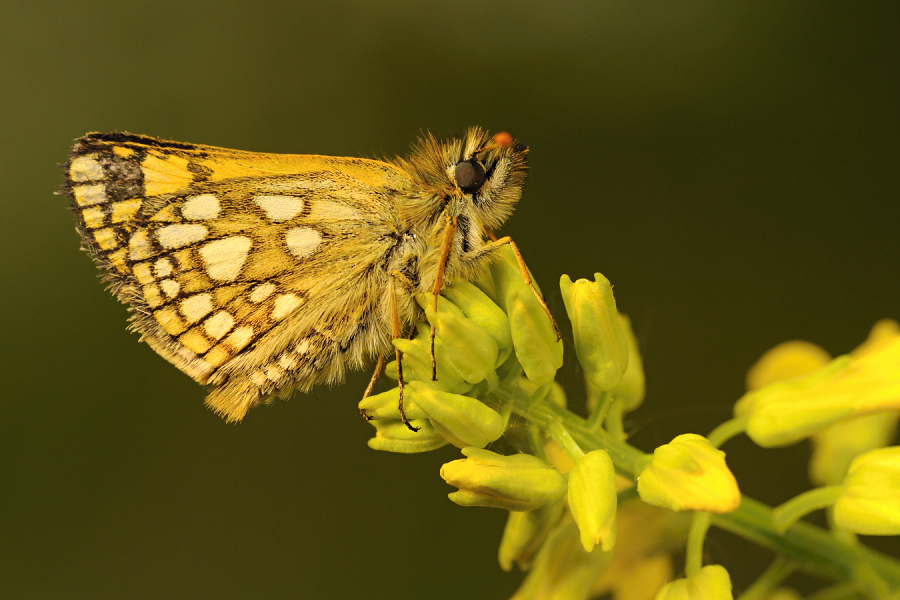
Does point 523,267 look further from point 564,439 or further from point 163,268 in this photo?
point 163,268

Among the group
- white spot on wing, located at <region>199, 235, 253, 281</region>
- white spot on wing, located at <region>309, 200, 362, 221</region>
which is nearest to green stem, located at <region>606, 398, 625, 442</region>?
white spot on wing, located at <region>309, 200, 362, 221</region>

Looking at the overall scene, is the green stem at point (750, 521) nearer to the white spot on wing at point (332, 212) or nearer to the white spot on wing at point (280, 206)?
the white spot on wing at point (332, 212)

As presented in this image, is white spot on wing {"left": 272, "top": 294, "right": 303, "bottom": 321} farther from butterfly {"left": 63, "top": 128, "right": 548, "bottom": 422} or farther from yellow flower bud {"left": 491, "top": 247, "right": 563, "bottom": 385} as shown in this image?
yellow flower bud {"left": 491, "top": 247, "right": 563, "bottom": 385}

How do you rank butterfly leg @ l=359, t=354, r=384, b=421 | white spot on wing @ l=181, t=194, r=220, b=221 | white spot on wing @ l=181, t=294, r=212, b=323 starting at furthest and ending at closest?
white spot on wing @ l=181, t=194, r=220, b=221, white spot on wing @ l=181, t=294, r=212, b=323, butterfly leg @ l=359, t=354, r=384, b=421

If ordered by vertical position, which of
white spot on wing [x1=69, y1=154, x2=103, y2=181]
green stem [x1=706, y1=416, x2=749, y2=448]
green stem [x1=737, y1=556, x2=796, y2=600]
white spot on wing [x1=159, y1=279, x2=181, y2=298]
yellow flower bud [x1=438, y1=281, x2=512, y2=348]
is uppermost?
white spot on wing [x1=69, y1=154, x2=103, y2=181]

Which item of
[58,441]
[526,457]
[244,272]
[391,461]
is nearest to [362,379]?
[391,461]

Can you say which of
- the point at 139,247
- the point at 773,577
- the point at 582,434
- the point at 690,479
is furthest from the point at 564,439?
the point at 139,247

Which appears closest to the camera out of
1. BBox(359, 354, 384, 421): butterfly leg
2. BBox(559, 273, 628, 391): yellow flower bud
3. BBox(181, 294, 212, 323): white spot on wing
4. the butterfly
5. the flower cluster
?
the flower cluster
